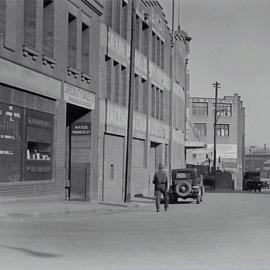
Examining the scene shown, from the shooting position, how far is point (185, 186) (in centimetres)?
2934

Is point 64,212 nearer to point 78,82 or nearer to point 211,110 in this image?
point 78,82

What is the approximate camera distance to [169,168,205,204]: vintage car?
2941cm

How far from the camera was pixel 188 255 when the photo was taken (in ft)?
34.1

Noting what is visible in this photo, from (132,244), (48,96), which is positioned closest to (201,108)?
(48,96)

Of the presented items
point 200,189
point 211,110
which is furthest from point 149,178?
point 211,110

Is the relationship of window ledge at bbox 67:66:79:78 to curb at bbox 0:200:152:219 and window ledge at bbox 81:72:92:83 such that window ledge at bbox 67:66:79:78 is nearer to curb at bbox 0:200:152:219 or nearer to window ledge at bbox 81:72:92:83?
window ledge at bbox 81:72:92:83

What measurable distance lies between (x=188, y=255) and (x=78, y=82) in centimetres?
1621

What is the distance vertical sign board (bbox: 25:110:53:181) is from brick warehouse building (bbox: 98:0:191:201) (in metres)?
5.93

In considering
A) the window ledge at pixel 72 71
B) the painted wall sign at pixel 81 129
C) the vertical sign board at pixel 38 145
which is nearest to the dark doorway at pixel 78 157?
the painted wall sign at pixel 81 129

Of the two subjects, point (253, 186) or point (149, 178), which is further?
point (253, 186)

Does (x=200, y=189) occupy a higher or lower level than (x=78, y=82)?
lower

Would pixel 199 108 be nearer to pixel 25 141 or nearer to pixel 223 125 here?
pixel 223 125

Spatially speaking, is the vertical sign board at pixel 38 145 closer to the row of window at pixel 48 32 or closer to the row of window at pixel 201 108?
the row of window at pixel 48 32

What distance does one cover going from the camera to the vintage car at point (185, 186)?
2941 centimetres
